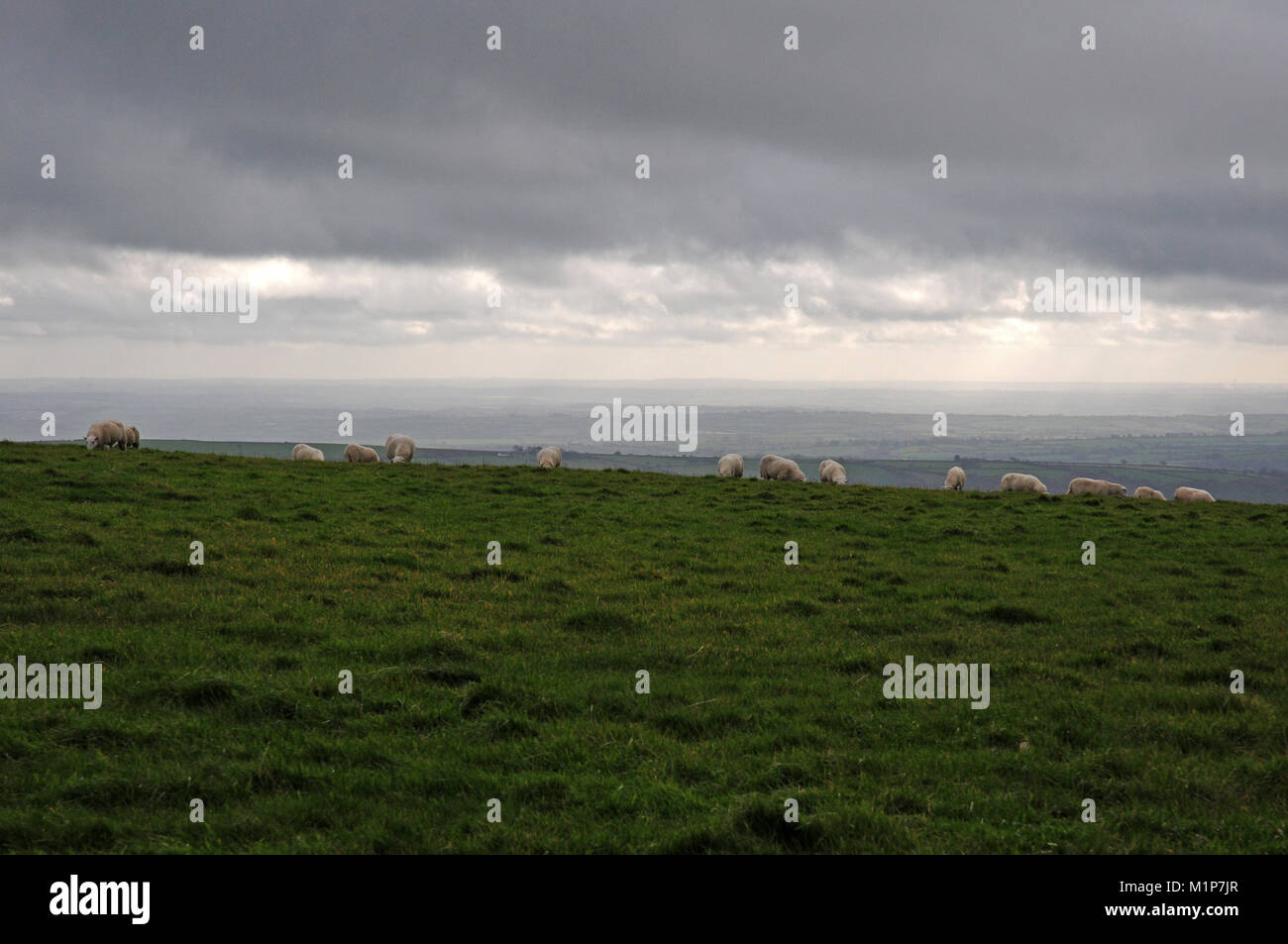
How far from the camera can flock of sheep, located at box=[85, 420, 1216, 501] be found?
33.9 m

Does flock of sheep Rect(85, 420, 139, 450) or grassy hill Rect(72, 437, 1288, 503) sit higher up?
flock of sheep Rect(85, 420, 139, 450)

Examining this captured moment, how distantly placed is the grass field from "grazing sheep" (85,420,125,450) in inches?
472

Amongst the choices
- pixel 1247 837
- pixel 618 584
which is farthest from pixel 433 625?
pixel 1247 837

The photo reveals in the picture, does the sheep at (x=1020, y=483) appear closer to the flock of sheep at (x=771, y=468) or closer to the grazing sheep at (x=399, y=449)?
the flock of sheep at (x=771, y=468)

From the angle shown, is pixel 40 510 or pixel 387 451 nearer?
pixel 40 510

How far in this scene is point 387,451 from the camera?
45656 mm

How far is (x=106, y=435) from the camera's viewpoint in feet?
110

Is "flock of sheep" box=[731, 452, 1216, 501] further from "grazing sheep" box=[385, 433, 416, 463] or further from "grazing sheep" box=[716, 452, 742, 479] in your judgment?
"grazing sheep" box=[385, 433, 416, 463]

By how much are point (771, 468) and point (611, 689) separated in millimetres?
30292

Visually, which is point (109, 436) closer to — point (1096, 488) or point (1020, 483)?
point (1020, 483)

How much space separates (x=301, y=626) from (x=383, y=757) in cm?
471

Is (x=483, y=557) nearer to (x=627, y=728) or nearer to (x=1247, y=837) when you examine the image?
(x=627, y=728)

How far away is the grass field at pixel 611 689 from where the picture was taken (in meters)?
7.14

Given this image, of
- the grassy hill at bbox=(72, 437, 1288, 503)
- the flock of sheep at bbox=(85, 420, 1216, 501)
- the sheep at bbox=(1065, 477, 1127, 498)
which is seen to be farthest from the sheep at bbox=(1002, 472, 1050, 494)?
the grassy hill at bbox=(72, 437, 1288, 503)
